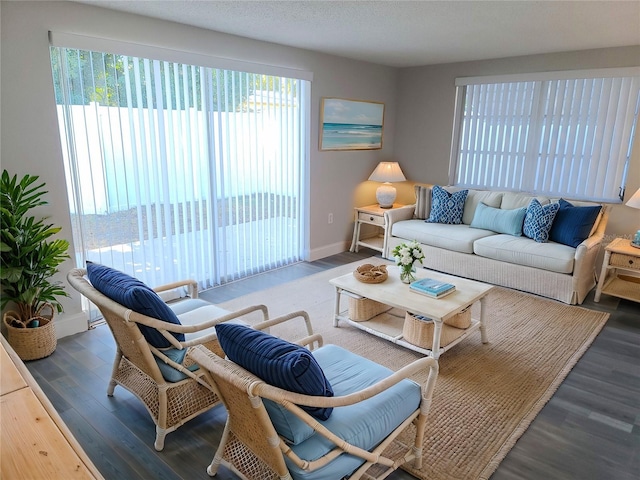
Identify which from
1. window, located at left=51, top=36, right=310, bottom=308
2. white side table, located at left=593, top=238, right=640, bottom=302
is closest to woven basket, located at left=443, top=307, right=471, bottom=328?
white side table, located at left=593, top=238, right=640, bottom=302

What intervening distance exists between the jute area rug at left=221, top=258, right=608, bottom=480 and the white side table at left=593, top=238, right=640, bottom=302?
41cm

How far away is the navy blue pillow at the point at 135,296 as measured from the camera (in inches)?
75.9

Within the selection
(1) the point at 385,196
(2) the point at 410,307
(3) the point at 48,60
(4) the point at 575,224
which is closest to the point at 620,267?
(4) the point at 575,224

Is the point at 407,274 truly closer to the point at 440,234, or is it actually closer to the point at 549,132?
the point at 440,234

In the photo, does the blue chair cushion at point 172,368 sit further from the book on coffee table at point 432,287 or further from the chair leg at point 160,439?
the book on coffee table at point 432,287

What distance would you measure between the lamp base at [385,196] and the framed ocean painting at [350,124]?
1.97ft

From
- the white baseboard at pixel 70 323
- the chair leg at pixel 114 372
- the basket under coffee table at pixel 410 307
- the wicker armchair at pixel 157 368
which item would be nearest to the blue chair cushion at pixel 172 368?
the wicker armchair at pixel 157 368

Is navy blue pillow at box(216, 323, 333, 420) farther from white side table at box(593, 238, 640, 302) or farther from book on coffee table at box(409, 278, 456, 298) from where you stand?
white side table at box(593, 238, 640, 302)

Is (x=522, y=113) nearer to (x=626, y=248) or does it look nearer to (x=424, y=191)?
(x=424, y=191)

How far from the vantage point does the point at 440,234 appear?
4.69 m

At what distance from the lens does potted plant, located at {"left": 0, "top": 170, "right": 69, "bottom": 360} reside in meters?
2.65

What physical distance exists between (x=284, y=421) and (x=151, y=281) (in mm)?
2606

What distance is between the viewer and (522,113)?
15.9ft

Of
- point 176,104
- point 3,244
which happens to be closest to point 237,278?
point 176,104
